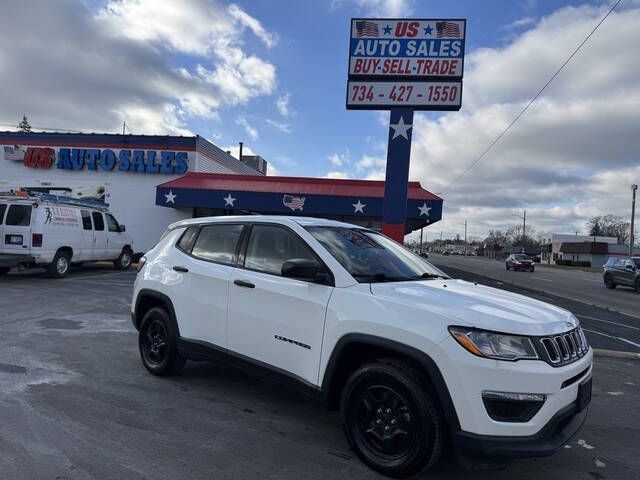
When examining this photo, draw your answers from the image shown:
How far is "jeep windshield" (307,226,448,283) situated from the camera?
391 cm

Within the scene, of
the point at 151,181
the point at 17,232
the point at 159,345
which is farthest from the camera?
the point at 151,181

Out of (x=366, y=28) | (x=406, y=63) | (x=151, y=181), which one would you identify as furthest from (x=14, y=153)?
(x=406, y=63)

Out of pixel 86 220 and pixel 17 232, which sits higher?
pixel 86 220

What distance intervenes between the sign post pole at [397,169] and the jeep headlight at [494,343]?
34.1 ft

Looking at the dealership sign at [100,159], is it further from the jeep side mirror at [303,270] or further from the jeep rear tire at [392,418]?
the jeep rear tire at [392,418]

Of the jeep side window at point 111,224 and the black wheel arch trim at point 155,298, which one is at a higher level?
the jeep side window at point 111,224

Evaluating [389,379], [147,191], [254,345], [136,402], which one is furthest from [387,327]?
[147,191]

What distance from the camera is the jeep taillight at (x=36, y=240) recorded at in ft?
41.5

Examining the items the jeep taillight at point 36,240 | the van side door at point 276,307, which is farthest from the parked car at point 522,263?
the van side door at point 276,307

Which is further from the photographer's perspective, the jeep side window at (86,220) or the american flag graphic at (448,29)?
the jeep side window at (86,220)

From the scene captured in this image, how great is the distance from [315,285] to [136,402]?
7.23 feet

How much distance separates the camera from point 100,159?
2158 cm

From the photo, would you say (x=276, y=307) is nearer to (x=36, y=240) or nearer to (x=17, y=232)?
(x=36, y=240)

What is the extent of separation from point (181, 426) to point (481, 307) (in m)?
2.66
